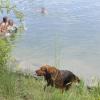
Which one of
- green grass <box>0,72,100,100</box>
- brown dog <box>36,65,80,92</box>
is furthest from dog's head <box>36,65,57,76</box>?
green grass <box>0,72,100,100</box>

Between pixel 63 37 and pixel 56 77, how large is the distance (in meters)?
6.63

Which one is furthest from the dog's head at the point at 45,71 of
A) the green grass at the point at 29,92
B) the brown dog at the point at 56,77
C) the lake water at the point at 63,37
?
the lake water at the point at 63,37

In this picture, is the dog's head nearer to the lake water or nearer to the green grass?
the green grass

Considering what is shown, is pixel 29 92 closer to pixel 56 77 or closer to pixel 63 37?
pixel 56 77

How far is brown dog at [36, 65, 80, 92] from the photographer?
6855mm

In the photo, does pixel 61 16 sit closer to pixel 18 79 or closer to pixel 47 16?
pixel 47 16

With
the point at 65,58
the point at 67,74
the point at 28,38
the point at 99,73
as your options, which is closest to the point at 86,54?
the point at 65,58

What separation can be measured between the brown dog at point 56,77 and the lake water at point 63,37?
0.82 metres

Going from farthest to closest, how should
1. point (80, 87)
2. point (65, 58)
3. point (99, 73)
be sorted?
point (65, 58) < point (99, 73) < point (80, 87)

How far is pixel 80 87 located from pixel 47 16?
10.1 m

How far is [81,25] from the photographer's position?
15078 mm

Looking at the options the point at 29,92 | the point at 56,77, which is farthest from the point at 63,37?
the point at 29,92

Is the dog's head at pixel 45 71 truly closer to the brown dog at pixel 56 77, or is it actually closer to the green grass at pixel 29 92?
the brown dog at pixel 56 77

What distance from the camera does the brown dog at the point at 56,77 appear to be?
686cm
